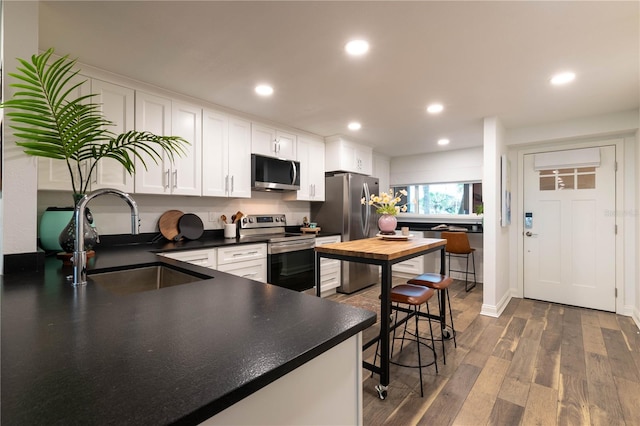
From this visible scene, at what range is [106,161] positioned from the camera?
2350mm

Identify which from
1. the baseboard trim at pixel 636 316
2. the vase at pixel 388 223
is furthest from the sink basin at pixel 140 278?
the baseboard trim at pixel 636 316

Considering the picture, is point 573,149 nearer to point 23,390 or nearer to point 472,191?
point 472,191

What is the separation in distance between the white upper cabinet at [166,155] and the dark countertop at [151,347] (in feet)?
5.32

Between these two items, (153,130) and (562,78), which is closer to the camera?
(562,78)

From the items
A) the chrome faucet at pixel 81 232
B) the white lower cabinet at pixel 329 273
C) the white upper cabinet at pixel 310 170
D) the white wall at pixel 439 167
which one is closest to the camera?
the chrome faucet at pixel 81 232

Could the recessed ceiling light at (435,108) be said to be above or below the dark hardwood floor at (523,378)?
above

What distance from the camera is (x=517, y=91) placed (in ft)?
8.59

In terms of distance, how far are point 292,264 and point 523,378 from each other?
2.26 meters

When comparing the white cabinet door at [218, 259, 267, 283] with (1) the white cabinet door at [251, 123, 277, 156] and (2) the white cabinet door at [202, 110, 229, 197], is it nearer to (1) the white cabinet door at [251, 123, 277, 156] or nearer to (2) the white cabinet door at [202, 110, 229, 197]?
(2) the white cabinet door at [202, 110, 229, 197]

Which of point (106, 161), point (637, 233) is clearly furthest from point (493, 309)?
point (106, 161)

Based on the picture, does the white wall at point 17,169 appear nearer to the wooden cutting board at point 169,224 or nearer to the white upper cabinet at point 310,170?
the wooden cutting board at point 169,224

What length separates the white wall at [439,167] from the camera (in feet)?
15.9

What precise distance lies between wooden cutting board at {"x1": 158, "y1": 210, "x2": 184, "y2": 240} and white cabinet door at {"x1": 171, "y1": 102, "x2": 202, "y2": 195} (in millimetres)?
327

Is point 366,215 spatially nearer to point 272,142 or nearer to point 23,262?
point 272,142
